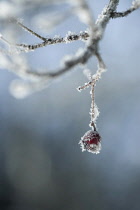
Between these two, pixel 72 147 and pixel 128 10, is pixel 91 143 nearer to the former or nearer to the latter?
pixel 128 10

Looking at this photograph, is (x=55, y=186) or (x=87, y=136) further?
(x=55, y=186)

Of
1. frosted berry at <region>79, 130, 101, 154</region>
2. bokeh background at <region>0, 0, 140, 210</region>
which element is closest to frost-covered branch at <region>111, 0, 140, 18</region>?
frosted berry at <region>79, 130, 101, 154</region>

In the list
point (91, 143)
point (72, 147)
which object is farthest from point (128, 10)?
point (72, 147)

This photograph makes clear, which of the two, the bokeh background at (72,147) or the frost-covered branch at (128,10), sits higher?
the bokeh background at (72,147)

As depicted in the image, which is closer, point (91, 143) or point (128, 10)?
point (128, 10)

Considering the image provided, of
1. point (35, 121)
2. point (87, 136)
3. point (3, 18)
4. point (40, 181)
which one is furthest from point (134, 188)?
point (3, 18)

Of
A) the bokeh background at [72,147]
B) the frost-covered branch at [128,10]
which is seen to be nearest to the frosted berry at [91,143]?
the frost-covered branch at [128,10]

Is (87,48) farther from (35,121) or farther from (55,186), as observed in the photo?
(35,121)

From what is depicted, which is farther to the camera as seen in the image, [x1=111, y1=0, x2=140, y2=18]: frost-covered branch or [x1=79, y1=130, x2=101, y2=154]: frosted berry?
[x1=79, y1=130, x2=101, y2=154]: frosted berry

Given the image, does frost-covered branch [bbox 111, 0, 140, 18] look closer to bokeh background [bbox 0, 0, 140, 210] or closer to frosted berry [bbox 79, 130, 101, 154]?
frosted berry [bbox 79, 130, 101, 154]

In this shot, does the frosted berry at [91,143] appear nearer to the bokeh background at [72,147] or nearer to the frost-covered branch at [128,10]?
the frost-covered branch at [128,10]

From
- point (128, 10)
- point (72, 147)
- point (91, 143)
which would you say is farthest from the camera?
point (72, 147)
